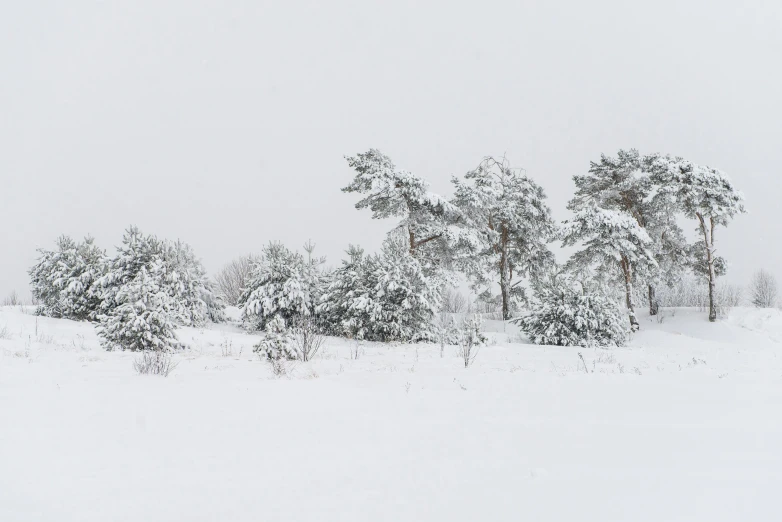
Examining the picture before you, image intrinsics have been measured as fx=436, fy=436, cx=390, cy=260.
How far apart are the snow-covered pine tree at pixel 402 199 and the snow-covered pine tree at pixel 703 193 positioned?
36.4 feet

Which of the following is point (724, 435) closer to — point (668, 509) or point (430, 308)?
point (668, 509)

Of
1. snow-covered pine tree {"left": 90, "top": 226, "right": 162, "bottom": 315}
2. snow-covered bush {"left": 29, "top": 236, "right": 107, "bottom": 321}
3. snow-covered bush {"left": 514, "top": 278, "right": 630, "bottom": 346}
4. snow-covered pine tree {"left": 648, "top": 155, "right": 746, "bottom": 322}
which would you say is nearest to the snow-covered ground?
snow-covered bush {"left": 514, "top": 278, "right": 630, "bottom": 346}

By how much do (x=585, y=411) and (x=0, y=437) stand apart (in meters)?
5.35

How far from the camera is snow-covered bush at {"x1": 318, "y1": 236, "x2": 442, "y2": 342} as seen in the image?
15.8m

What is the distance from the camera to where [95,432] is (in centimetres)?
370

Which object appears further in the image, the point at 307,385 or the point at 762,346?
the point at 762,346

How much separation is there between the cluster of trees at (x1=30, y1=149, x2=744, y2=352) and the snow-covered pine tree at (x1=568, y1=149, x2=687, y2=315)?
7 centimetres

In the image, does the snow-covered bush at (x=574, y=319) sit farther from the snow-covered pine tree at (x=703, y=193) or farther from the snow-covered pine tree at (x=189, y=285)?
the snow-covered pine tree at (x=189, y=285)

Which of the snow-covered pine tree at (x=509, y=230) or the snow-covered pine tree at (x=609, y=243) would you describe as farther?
the snow-covered pine tree at (x=509, y=230)

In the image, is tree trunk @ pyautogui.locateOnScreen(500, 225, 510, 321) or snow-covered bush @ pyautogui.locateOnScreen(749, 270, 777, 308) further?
snow-covered bush @ pyautogui.locateOnScreen(749, 270, 777, 308)

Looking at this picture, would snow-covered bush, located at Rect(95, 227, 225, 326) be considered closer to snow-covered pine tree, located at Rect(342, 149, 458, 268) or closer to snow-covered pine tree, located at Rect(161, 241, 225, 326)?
snow-covered pine tree, located at Rect(161, 241, 225, 326)

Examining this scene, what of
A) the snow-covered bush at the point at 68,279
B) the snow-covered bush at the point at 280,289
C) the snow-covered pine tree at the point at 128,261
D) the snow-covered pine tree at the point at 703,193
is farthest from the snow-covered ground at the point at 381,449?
→ the snow-covered pine tree at the point at 703,193

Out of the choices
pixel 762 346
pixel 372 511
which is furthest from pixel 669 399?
pixel 762 346

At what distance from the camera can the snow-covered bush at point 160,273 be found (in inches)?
666
